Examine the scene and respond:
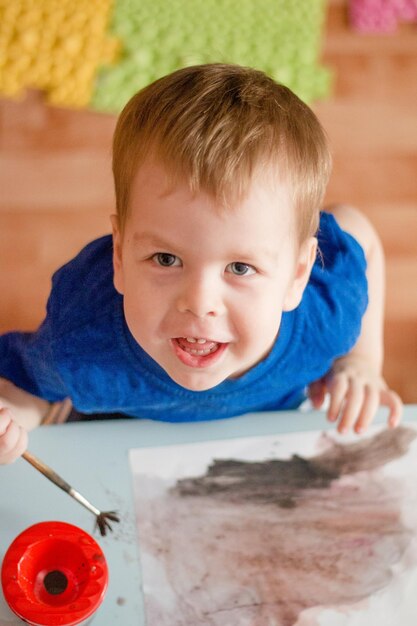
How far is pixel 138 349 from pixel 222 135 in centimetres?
22

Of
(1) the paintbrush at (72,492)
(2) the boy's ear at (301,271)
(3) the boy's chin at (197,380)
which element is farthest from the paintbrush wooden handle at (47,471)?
(2) the boy's ear at (301,271)

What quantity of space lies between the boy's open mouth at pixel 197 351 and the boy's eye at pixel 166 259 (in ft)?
0.22

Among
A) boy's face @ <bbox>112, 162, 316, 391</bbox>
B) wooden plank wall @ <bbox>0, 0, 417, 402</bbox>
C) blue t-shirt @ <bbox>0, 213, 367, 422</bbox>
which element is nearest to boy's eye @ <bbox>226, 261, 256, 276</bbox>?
boy's face @ <bbox>112, 162, 316, 391</bbox>

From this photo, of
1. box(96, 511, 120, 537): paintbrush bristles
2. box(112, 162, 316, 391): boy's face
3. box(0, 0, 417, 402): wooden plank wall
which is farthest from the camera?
box(0, 0, 417, 402): wooden plank wall

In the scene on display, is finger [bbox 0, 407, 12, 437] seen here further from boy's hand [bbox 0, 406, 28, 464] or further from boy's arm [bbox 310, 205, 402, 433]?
boy's arm [bbox 310, 205, 402, 433]

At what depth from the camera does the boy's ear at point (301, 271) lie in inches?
22.8

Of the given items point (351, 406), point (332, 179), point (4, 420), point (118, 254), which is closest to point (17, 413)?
point (4, 420)

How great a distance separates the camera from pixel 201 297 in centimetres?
51

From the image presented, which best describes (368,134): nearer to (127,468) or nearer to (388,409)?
(388,409)

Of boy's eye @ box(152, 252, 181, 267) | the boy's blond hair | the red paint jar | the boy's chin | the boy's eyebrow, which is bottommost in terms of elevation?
the red paint jar

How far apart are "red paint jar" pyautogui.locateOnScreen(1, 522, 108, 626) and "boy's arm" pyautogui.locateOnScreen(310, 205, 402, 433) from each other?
0.80 ft

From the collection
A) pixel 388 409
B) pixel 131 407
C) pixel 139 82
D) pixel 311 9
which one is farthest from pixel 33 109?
pixel 388 409

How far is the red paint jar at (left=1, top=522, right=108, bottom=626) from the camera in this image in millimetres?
525

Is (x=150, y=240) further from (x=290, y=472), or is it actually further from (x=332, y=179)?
(x=332, y=179)
